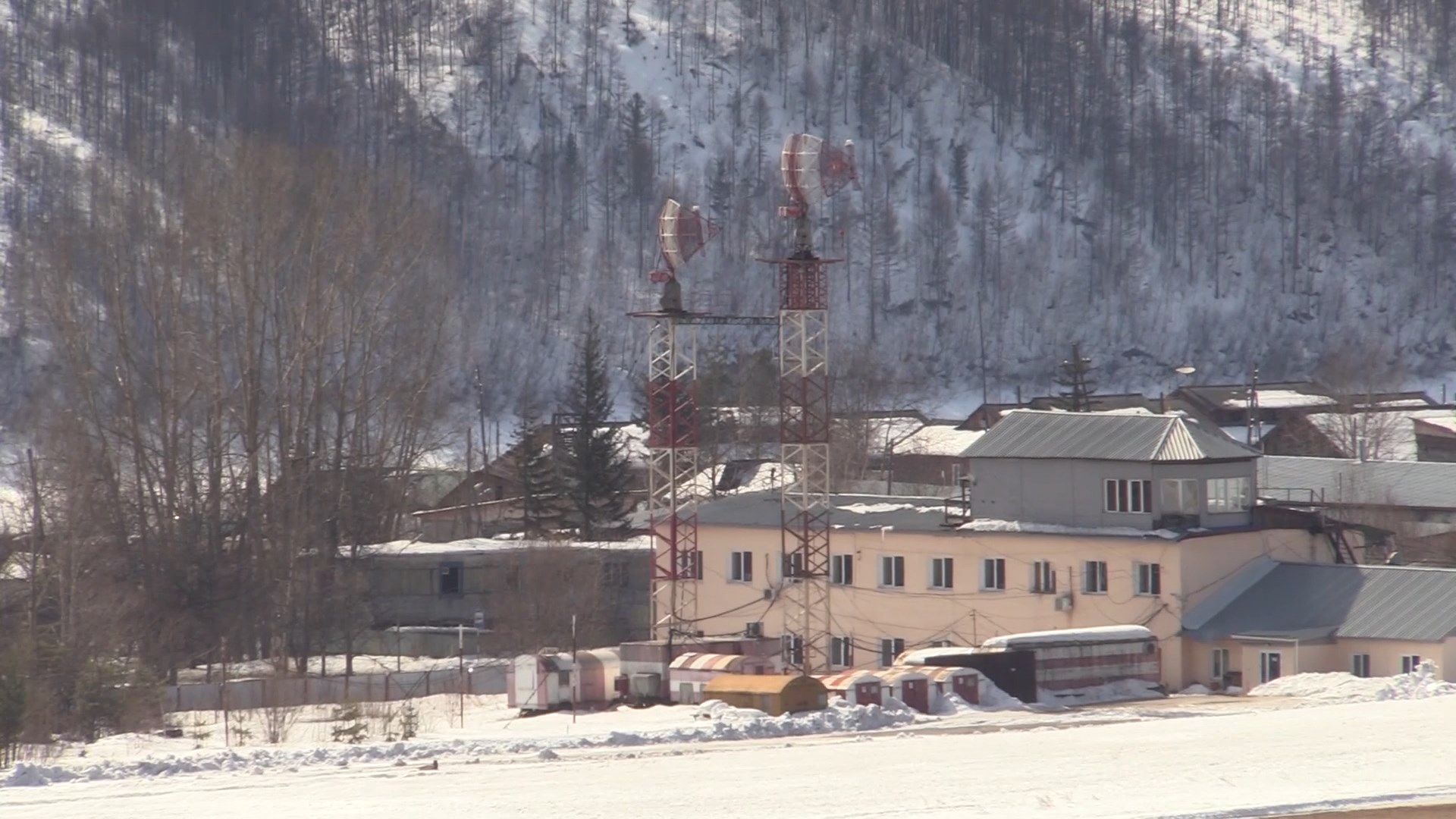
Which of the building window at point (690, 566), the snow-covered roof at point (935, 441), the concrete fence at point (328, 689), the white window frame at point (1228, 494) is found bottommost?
the concrete fence at point (328, 689)

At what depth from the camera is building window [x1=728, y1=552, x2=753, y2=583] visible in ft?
151

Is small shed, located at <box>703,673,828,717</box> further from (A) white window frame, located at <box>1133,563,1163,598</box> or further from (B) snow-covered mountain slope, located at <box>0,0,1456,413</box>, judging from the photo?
(B) snow-covered mountain slope, located at <box>0,0,1456,413</box>

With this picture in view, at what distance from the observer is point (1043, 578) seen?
40938 mm

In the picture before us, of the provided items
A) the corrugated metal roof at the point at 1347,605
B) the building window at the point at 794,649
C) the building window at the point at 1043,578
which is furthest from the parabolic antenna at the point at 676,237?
the corrugated metal roof at the point at 1347,605

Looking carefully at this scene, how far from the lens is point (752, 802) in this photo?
71.2 feet

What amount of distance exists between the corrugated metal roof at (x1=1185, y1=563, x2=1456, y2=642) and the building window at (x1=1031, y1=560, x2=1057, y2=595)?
3734 millimetres

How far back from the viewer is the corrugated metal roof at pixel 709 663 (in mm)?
33500

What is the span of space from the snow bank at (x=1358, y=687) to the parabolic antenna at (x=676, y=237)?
1601 centimetres

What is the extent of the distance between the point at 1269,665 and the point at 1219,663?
1.20 m

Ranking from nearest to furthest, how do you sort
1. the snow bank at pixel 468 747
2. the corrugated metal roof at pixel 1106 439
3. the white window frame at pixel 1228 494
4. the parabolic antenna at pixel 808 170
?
the snow bank at pixel 468 747 → the parabolic antenna at pixel 808 170 → the white window frame at pixel 1228 494 → the corrugated metal roof at pixel 1106 439

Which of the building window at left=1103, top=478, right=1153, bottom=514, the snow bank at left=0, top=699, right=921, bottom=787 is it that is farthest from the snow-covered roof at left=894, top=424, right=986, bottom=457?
the snow bank at left=0, top=699, right=921, bottom=787

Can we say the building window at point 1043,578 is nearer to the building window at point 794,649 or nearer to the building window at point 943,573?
the building window at point 943,573

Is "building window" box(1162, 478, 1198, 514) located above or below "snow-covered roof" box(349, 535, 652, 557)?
above

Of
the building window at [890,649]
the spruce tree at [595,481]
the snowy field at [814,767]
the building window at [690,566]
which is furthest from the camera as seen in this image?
the spruce tree at [595,481]
